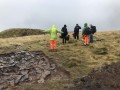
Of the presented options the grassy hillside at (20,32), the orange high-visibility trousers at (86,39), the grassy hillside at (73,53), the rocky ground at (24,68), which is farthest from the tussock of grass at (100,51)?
the grassy hillside at (20,32)

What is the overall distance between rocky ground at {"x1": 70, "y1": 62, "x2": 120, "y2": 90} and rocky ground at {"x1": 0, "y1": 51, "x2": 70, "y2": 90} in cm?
283

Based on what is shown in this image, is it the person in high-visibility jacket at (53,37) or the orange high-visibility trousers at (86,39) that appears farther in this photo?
the orange high-visibility trousers at (86,39)

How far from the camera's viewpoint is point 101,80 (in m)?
29.9

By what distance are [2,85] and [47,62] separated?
193 inches

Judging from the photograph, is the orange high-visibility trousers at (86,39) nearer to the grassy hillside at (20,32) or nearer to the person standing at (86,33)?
the person standing at (86,33)

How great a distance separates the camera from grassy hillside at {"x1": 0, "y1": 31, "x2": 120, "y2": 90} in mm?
30728

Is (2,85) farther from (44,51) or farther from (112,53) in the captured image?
(112,53)

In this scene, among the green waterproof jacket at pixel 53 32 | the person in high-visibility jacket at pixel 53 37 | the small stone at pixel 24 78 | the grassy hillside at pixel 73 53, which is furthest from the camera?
the green waterproof jacket at pixel 53 32

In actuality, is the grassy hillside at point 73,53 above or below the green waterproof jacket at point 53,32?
below

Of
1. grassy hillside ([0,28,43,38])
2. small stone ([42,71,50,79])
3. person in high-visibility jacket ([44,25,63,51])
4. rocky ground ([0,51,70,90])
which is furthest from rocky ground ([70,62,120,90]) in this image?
grassy hillside ([0,28,43,38])

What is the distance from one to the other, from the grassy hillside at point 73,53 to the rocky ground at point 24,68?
2.67 ft

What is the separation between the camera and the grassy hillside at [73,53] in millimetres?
30728

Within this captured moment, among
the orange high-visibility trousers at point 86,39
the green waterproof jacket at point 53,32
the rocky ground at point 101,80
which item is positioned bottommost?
the rocky ground at point 101,80

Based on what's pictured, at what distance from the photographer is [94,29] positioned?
139ft
